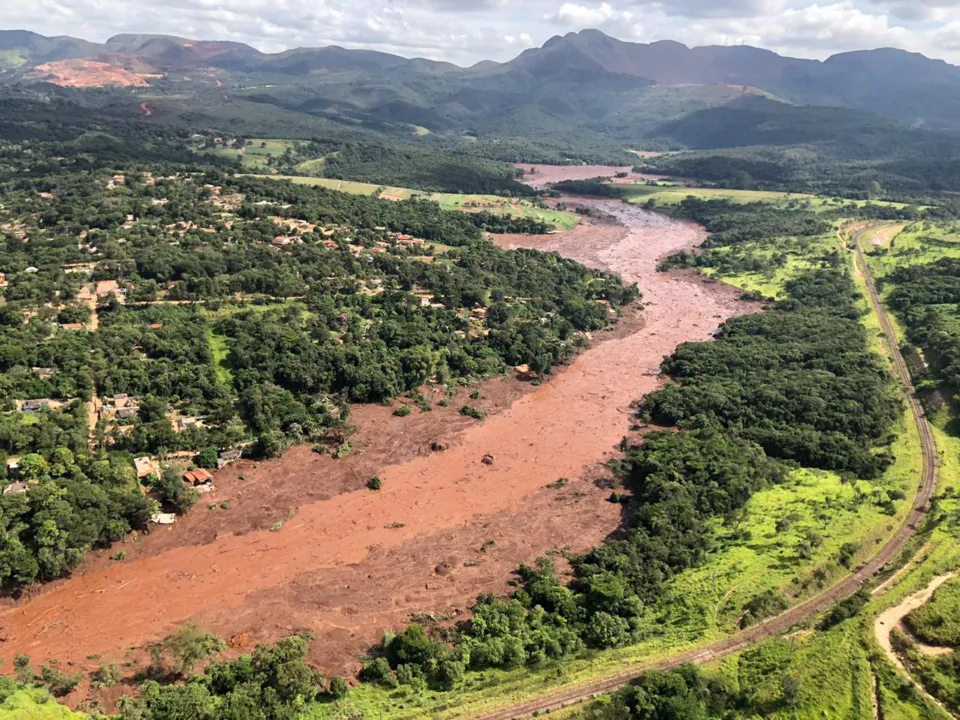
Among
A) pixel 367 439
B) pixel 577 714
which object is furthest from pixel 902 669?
pixel 367 439

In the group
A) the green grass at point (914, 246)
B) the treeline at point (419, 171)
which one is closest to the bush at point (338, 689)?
the green grass at point (914, 246)

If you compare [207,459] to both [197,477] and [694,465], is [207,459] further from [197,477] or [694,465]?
[694,465]

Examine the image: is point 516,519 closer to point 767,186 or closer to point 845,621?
point 845,621

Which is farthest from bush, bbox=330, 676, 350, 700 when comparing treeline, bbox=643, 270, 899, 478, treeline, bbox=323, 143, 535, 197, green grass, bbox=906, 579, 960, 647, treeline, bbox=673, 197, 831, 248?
treeline, bbox=323, 143, 535, 197

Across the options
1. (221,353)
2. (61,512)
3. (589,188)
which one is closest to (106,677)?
(61,512)

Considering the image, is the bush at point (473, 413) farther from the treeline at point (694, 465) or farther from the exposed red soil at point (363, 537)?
the treeline at point (694, 465)
